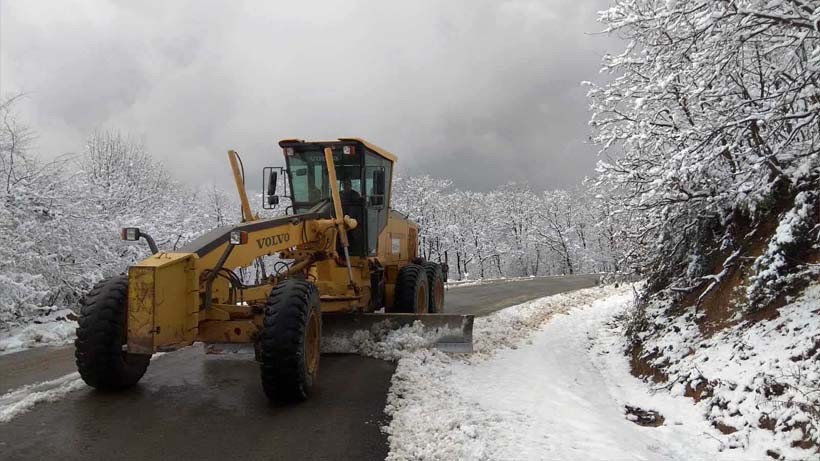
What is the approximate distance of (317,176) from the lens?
8.92 meters

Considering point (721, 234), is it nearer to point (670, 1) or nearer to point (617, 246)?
point (617, 246)

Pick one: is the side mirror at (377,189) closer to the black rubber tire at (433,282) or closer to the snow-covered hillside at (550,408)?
the snow-covered hillside at (550,408)

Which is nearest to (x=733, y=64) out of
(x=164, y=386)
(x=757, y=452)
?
(x=757, y=452)

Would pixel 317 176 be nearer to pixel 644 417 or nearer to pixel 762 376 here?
pixel 644 417

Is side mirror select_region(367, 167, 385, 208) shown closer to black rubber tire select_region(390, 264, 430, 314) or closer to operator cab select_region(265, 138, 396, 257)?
operator cab select_region(265, 138, 396, 257)

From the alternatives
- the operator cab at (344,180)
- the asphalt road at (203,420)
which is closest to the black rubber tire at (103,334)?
the asphalt road at (203,420)

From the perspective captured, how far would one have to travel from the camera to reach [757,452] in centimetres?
475

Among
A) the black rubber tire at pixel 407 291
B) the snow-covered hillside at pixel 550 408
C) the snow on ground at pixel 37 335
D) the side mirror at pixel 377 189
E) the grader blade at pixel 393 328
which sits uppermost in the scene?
the side mirror at pixel 377 189

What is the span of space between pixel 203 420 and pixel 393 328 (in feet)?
11.5

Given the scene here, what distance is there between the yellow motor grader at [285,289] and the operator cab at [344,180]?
0.05ft

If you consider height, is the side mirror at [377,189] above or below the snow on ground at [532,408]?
above

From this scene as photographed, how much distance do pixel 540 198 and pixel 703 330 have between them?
204 feet

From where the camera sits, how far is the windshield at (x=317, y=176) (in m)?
8.89

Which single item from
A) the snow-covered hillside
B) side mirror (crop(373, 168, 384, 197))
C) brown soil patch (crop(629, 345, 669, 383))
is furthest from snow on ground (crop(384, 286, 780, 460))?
side mirror (crop(373, 168, 384, 197))
